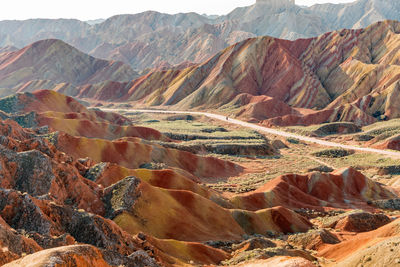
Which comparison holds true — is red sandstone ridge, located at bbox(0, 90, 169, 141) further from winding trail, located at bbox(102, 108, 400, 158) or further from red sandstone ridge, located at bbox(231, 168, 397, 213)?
red sandstone ridge, located at bbox(231, 168, 397, 213)

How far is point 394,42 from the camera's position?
125375 millimetres

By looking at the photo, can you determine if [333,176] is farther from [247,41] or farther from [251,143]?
[247,41]

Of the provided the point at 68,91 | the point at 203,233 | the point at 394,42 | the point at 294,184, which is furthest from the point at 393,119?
the point at 68,91

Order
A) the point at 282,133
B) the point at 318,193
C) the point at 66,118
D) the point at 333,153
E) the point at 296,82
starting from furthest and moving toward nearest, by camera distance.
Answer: the point at 296,82 → the point at 282,133 → the point at 333,153 → the point at 66,118 → the point at 318,193

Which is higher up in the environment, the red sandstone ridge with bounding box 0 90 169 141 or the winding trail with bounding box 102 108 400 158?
the red sandstone ridge with bounding box 0 90 169 141

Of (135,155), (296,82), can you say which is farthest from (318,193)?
(296,82)

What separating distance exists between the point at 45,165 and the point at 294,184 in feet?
111

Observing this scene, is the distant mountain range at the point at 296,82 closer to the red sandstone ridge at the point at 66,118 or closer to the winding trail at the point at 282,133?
the winding trail at the point at 282,133

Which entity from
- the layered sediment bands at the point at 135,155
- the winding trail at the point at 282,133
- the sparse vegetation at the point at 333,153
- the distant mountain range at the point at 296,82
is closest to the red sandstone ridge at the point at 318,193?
the layered sediment bands at the point at 135,155

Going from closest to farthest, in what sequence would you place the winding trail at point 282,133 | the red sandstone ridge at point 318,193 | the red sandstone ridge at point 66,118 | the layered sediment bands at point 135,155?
the red sandstone ridge at point 318,193 → the layered sediment bands at point 135,155 → the red sandstone ridge at point 66,118 → the winding trail at point 282,133

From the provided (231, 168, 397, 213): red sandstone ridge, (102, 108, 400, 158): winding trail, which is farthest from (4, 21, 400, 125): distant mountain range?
(231, 168, 397, 213): red sandstone ridge

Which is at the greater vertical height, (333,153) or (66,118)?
(66,118)

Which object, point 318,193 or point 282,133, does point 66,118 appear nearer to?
point 318,193

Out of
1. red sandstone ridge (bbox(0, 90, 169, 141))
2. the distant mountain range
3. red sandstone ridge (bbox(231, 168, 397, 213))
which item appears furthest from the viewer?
Result: the distant mountain range
